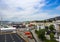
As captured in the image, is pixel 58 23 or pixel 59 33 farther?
pixel 58 23

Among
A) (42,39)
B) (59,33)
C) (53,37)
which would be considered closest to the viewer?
(59,33)

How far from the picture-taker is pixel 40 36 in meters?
15.0

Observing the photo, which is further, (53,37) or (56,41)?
(53,37)

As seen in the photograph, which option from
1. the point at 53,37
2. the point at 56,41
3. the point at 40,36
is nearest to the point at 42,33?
the point at 40,36

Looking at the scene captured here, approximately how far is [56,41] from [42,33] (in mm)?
3600

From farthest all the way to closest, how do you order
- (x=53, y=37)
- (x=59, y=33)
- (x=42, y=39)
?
1. (x=42, y=39)
2. (x=53, y=37)
3. (x=59, y=33)

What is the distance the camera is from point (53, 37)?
42.5ft

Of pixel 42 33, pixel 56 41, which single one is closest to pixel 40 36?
pixel 42 33

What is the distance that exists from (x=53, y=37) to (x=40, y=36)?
227 cm

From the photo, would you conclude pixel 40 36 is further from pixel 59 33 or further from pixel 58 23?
pixel 59 33

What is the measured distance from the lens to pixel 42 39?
1455 cm

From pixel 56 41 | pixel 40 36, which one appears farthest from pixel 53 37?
pixel 40 36

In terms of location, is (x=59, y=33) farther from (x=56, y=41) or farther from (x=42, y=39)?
(x=42, y=39)

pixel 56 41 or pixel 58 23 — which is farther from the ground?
pixel 58 23
